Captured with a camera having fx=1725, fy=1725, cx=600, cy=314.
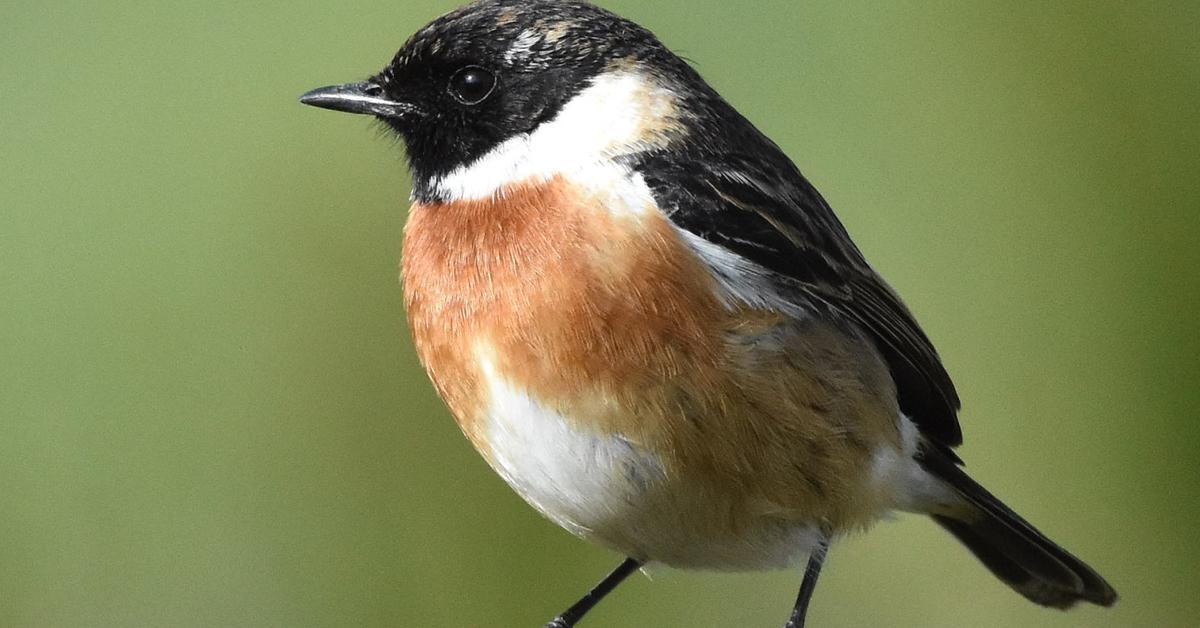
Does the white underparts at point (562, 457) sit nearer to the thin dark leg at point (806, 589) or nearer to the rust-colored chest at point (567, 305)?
the rust-colored chest at point (567, 305)

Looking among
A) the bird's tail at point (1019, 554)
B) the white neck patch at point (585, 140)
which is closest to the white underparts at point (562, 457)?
the white neck patch at point (585, 140)

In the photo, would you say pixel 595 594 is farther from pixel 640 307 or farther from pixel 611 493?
pixel 640 307

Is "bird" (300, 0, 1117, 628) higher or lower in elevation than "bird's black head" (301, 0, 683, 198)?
lower

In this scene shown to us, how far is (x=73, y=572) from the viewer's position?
5293 millimetres

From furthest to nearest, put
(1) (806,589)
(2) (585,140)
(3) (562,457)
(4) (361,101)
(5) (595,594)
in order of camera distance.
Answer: (5) (595,594) → (1) (806,589) → (4) (361,101) → (2) (585,140) → (3) (562,457)

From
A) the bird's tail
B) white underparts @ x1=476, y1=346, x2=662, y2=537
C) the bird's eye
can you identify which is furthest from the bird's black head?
the bird's tail

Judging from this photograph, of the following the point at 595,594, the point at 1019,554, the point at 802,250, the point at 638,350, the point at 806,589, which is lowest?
the point at 595,594

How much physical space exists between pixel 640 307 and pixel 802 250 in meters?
0.62

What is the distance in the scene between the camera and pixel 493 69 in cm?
408

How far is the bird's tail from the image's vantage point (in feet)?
15.1

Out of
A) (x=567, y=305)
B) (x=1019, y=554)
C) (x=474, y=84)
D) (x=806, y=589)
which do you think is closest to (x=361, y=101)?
(x=474, y=84)

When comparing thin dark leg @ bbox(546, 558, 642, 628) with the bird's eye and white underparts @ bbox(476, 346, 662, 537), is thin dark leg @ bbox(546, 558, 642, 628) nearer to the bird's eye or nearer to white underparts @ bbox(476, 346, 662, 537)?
white underparts @ bbox(476, 346, 662, 537)

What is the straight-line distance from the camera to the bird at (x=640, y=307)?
12.1ft

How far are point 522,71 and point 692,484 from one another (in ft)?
3.48
